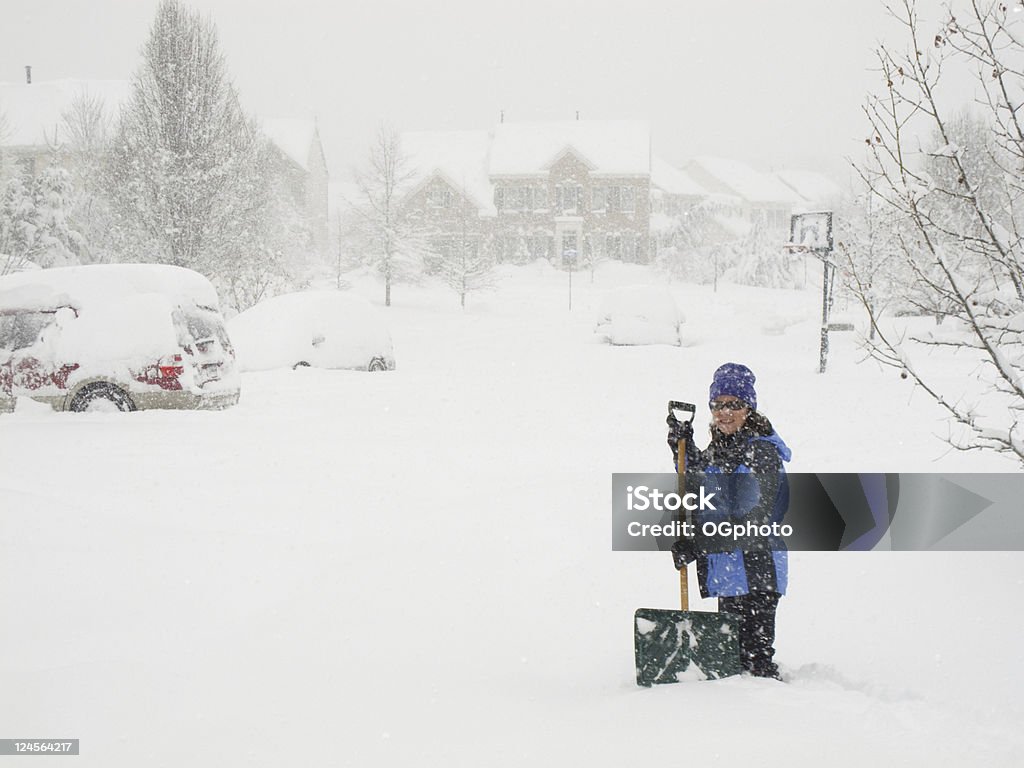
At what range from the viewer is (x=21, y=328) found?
9.88 metres

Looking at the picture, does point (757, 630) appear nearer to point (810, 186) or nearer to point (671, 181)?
point (671, 181)

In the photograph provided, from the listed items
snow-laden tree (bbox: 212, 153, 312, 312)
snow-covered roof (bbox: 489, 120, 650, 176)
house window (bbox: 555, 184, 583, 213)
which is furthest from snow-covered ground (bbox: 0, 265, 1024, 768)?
snow-covered roof (bbox: 489, 120, 650, 176)

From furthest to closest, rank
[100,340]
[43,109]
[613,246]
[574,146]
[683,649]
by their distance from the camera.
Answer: [43,109], [613,246], [574,146], [100,340], [683,649]

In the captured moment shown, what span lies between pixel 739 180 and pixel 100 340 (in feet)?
233

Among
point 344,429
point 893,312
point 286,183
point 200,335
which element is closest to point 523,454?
point 344,429

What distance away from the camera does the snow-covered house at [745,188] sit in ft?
236

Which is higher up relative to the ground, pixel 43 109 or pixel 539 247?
pixel 43 109

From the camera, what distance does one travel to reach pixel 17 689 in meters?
3.61

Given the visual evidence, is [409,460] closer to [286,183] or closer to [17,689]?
[17,689]

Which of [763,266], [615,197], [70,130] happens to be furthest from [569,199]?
[70,130]

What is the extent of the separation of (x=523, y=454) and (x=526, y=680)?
202 inches

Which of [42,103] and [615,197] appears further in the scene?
[42,103]

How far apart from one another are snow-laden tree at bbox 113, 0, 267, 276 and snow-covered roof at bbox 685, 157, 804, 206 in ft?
187

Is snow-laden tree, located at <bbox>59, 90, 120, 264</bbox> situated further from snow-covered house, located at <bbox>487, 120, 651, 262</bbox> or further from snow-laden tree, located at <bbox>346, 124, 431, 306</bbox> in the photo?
snow-covered house, located at <bbox>487, 120, 651, 262</bbox>
